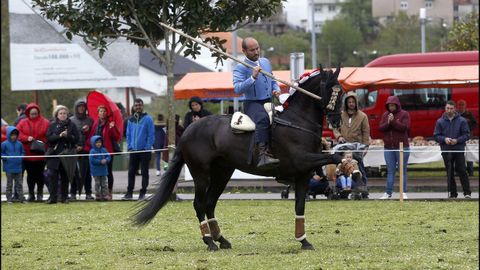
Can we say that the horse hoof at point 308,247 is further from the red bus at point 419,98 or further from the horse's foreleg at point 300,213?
the red bus at point 419,98

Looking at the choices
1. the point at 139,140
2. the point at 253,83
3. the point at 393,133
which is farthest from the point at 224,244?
the point at 139,140

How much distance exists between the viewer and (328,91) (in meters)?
13.5

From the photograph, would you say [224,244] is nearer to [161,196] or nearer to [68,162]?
[161,196]

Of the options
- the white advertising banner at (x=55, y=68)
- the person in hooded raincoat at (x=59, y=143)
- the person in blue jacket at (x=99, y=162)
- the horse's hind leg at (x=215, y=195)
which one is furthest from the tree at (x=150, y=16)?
the white advertising banner at (x=55, y=68)

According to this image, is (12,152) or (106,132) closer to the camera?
(12,152)

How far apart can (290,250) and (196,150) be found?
190 centimetres

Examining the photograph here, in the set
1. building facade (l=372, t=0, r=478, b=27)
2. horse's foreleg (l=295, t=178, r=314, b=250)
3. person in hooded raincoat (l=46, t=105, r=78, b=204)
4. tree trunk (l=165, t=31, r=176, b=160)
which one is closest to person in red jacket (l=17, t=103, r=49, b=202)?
person in hooded raincoat (l=46, t=105, r=78, b=204)

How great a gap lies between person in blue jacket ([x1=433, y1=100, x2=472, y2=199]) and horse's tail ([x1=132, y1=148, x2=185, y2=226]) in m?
8.87

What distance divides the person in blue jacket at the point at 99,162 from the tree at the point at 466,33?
2239cm

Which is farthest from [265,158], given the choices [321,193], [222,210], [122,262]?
[321,193]

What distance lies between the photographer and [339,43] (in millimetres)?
93625

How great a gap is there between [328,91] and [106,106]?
11.4m

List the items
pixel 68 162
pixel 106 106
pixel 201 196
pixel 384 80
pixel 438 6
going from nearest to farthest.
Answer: pixel 201 196 → pixel 68 162 → pixel 106 106 → pixel 384 80 → pixel 438 6

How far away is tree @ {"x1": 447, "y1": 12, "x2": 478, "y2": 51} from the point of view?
42438mm
